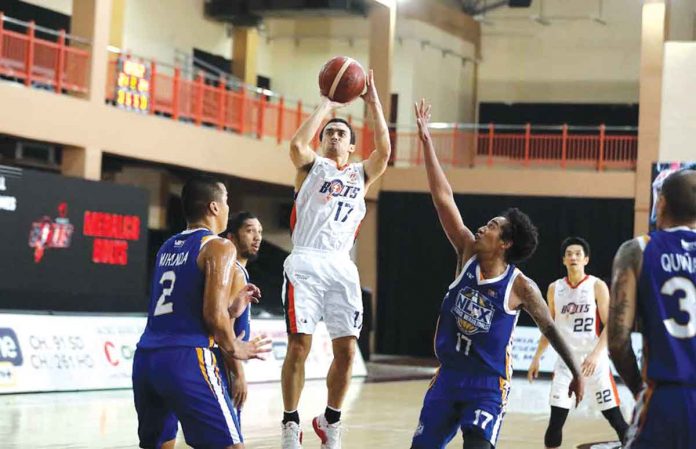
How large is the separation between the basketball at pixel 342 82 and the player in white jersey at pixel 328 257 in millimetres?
55

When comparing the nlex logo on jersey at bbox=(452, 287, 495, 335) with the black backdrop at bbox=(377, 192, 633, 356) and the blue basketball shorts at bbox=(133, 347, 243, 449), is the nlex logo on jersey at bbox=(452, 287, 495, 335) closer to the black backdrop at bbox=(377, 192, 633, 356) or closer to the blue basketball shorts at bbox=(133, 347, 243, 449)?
→ the blue basketball shorts at bbox=(133, 347, 243, 449)

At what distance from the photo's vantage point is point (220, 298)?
5.63 m

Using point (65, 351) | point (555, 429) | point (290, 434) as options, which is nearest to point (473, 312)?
point (290, 434)

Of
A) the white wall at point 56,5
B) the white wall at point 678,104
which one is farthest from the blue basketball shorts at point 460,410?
the white wall at point 678,104

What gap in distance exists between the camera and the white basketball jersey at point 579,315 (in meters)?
10.4

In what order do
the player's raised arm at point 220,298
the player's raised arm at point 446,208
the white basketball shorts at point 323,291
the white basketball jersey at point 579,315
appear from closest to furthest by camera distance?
the player's raised arm at point 220,298 → the player's raised arm at point 446,208 → the white basketball shorts at point 323,291 → the white basketball jersey at point 579,315

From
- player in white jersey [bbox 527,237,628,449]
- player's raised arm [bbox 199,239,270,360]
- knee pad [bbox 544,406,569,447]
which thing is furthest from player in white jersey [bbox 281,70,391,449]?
player in white jersey [bbox 527,237,628,449]

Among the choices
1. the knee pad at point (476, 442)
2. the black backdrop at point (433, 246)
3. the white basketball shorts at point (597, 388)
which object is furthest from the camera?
the black backdrop at point (433, 246)

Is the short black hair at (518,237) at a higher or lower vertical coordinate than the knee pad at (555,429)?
higher

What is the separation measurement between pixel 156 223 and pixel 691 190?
2209cm

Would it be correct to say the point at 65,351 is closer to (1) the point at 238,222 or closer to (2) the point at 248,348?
(1) the point at 238,222

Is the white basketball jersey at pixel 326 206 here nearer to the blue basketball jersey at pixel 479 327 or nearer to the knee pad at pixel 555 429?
the blue basketball jersey at pixel 479 327

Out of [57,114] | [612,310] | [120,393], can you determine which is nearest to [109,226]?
[57,114]

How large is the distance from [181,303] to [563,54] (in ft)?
87.1
